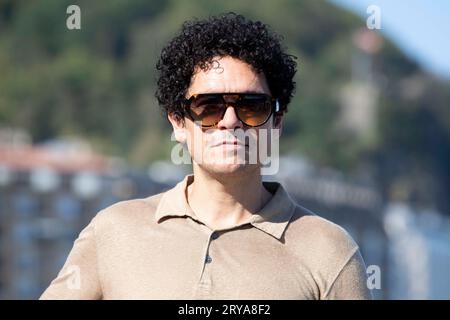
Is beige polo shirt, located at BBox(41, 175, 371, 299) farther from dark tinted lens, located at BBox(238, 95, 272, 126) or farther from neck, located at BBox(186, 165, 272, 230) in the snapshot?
dark tinted lens, located at BBox(238, 95, 272, 126)

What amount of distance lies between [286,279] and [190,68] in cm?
66

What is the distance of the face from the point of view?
4648 millimetres

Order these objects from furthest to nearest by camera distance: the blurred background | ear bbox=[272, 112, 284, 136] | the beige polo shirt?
the blurred background, ear bbox=[272, 112, 284, 136], the beige polo shirt

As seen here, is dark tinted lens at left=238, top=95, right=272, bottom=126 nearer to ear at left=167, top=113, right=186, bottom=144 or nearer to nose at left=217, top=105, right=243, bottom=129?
nose at left=217, top=105, right=243, bottom=129

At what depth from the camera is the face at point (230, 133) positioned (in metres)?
4.65

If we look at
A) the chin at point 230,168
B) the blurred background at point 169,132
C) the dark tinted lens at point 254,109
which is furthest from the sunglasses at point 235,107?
the blurred background at point 169,132

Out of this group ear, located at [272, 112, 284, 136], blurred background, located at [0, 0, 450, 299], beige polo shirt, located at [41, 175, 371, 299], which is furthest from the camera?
blurred background, located at [0, 0, 450, 299]

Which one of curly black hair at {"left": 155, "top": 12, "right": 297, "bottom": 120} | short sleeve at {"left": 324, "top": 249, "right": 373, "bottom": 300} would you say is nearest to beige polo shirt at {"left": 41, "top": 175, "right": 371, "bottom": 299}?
short sleeve at {"left": 324, "top": 249, "right": 373, "bottom": 300}

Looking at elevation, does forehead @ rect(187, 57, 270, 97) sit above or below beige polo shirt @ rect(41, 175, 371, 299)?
above

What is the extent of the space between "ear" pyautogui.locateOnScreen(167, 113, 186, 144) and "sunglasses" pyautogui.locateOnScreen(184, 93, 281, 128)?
0.44ft

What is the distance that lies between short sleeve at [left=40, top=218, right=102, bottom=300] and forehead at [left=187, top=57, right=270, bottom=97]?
484 millimetres

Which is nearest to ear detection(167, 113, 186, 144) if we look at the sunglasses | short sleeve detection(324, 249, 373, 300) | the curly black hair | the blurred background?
the curly black hair

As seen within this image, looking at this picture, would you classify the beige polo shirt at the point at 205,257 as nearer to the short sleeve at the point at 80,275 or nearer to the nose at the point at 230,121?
the short sleeve at the point at 80,275

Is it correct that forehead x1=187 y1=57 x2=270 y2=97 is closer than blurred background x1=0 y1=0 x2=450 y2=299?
Yes
